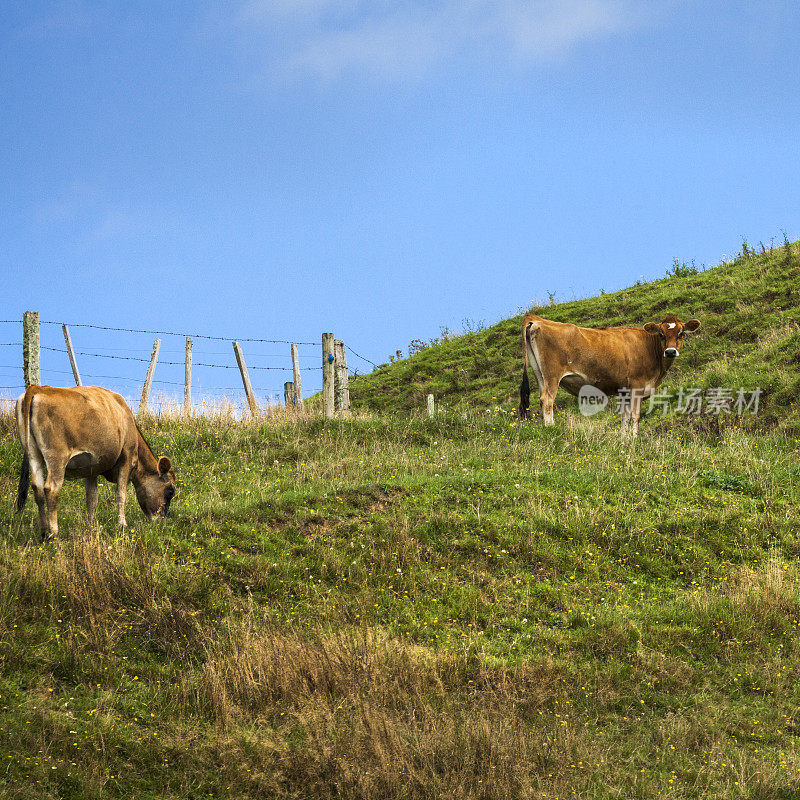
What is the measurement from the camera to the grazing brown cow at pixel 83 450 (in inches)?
471

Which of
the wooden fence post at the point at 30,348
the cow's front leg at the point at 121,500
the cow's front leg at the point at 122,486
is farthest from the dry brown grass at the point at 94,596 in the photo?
the wooden fence post at the point at 30,348

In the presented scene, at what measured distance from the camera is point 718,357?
81.7ft

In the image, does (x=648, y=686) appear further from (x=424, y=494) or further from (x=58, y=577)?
(x=58, y=577)

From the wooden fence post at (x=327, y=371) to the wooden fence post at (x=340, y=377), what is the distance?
0.12 metres

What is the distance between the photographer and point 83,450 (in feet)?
40.8

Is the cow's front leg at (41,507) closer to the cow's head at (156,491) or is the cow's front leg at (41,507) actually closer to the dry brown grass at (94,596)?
the dry brown grass at (94,596)

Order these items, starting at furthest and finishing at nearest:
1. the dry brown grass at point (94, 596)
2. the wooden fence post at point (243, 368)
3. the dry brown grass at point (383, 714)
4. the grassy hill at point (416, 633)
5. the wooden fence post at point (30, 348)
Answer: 1. the wooden fence post at point (243, 368)
2. the wooden fence post at point (30, 348)
3. the dry brown grass at point (94, 596)
4. the grassy hill at point (416, 633)
5. the dry brown grass at point (383, 714)

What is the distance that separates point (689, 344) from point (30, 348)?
710 inches

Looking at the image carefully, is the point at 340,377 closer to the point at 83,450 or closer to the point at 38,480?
the point at 83,450

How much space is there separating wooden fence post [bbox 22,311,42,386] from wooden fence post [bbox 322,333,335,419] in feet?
23.0

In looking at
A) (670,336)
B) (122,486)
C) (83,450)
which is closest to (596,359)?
(670,336)

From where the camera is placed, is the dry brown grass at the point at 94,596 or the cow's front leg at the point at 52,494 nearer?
the dry brown grass at the point at 94,596

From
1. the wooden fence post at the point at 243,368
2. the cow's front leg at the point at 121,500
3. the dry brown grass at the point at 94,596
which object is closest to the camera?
the dry brown grass at the point at 94,596

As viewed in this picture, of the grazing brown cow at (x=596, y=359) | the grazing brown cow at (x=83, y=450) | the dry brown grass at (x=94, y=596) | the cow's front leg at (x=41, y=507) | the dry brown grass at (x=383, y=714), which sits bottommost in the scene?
the dry brown grass at (x=383, y=714)
